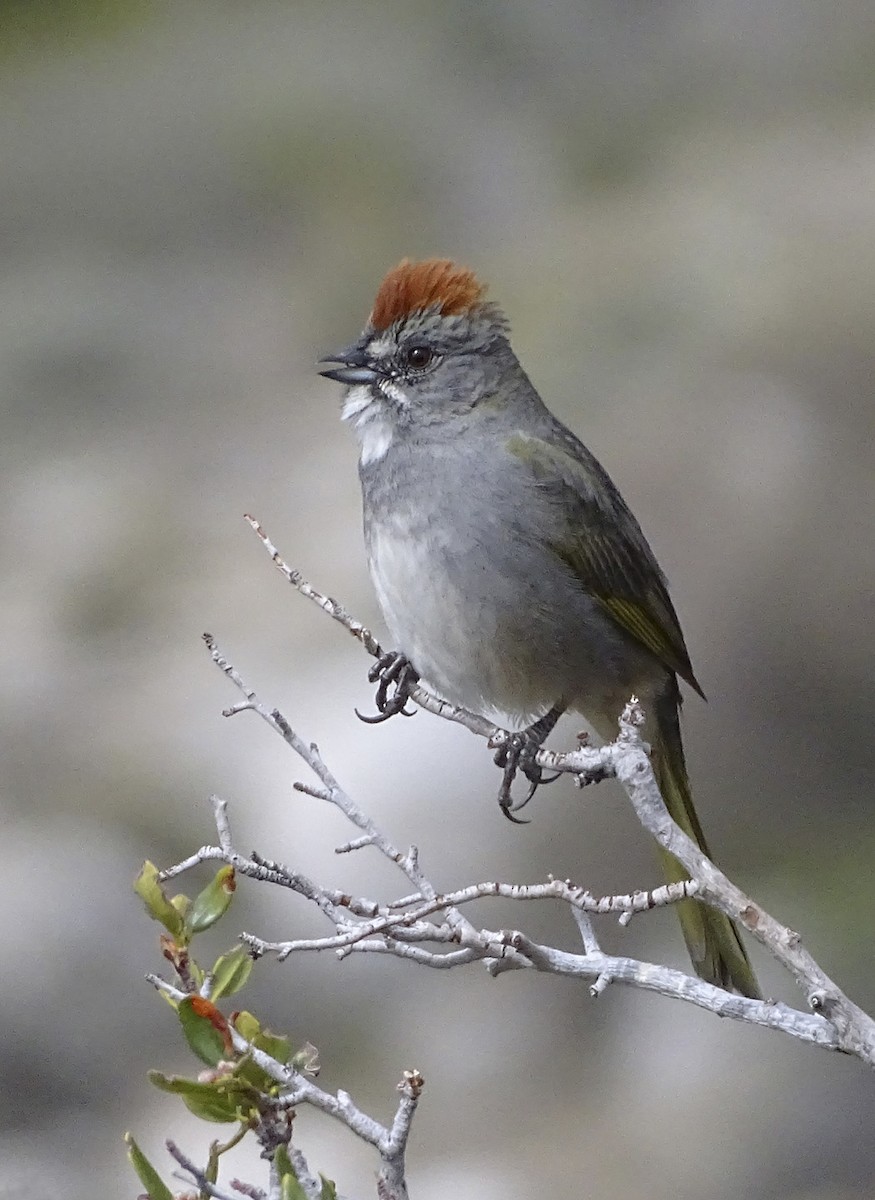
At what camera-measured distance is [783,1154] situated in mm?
5039

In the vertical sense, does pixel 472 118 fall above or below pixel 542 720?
above

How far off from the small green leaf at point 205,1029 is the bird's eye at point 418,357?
1.82 m

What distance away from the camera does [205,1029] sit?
1807 mm

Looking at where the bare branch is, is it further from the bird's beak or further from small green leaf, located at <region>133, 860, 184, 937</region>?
the bird's beak

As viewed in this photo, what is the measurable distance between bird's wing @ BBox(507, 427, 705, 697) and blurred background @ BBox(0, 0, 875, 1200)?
183cm

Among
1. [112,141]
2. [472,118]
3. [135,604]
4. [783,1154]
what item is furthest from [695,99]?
[783,1154]

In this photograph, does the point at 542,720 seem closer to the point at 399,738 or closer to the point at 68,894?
the point at 399,738

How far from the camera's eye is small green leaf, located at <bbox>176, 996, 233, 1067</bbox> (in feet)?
5.88

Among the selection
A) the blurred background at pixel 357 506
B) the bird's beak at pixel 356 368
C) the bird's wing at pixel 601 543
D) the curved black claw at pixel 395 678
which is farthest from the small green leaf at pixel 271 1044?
the blurred background at pixel 357 506

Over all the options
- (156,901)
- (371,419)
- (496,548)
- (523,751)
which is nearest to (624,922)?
(156,901)

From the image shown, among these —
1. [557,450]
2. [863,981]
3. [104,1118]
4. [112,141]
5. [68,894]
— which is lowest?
[104,1118]

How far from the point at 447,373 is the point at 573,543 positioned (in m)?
0.46

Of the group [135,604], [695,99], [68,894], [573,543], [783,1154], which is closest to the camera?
[573,543]

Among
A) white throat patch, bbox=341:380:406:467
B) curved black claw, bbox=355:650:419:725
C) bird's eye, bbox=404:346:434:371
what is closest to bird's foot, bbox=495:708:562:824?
curved black claw, bbox=355:650:419:725
